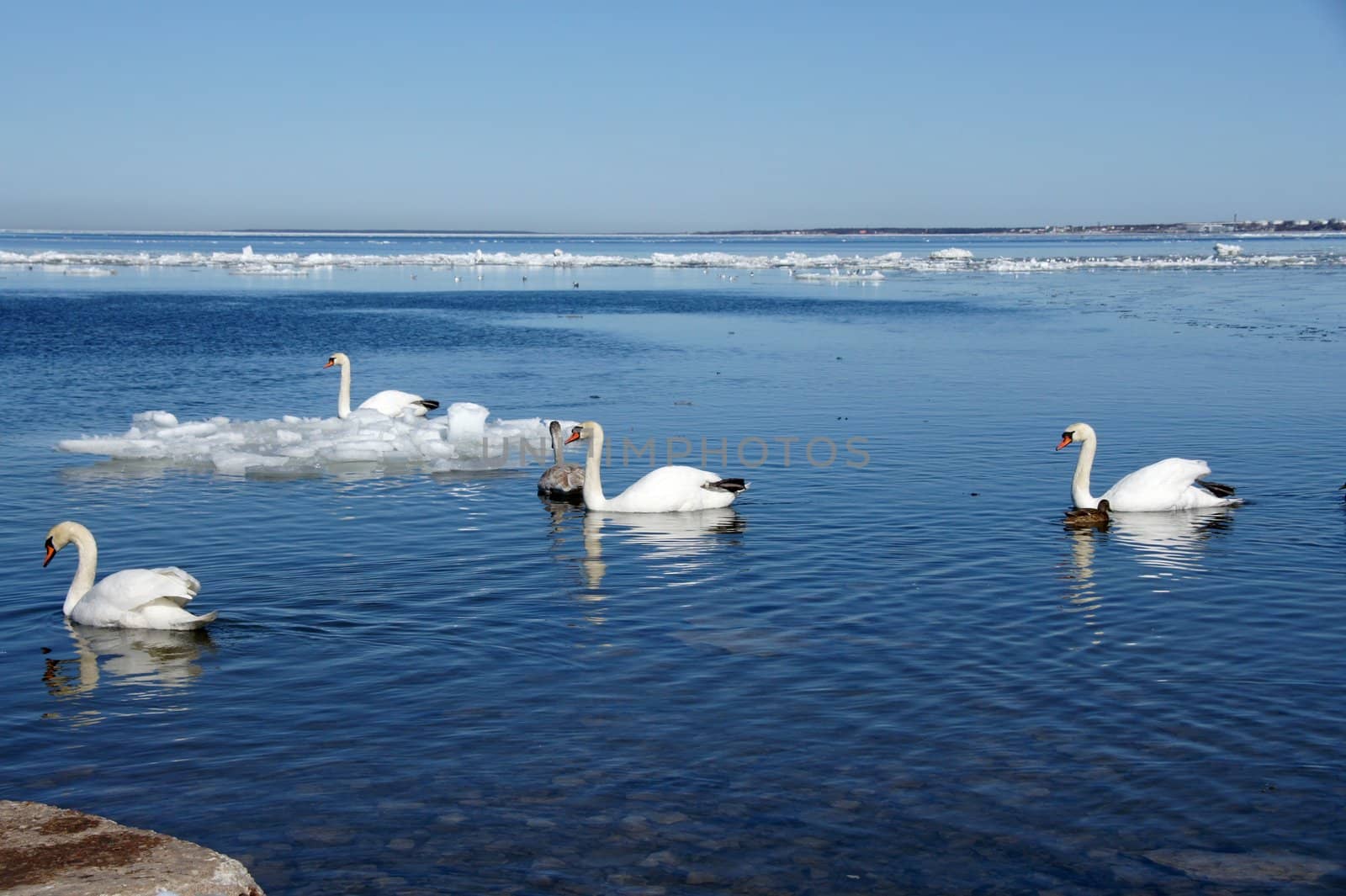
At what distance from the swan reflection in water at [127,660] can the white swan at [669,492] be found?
5.04 meters

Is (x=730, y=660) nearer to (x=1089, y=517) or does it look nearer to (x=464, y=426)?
(x=1089, y=517)

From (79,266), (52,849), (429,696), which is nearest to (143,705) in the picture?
(429,696)

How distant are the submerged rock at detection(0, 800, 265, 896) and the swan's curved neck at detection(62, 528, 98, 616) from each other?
4757 mm

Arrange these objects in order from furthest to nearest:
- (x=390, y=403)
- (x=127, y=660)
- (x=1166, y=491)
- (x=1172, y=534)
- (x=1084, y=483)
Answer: (x=390, y=403), (x=1084, y=483), (x=1166, y=491), (x=1172, y=534), (x=127, y=660)

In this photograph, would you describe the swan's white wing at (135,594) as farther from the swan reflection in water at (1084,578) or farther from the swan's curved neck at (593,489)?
the swan reflection in water at (1084,578)

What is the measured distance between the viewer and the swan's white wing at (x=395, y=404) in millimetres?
20312

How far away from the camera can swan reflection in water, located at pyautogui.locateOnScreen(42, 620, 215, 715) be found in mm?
8812

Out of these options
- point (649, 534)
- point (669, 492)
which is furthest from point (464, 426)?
point (649, 534)

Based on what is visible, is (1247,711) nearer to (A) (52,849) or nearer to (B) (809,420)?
(A) (52,849)

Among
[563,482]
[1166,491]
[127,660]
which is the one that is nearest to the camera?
[127,660]

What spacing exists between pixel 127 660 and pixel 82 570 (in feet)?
4.41

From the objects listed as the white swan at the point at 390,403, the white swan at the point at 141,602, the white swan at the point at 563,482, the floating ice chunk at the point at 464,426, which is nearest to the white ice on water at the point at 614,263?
the white swan at the point at 390,403

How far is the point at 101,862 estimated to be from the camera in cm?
521

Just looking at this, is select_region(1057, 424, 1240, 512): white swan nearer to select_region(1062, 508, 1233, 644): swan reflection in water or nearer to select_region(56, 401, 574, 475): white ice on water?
select_region(1062, 508, 1233, 644): swan reflection in water
